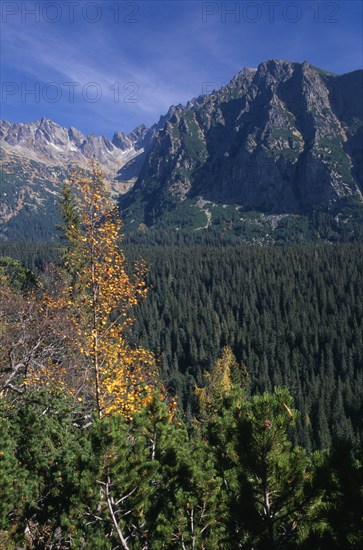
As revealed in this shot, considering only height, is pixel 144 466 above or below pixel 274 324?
above

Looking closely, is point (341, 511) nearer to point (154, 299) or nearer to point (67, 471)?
point (67, 471)

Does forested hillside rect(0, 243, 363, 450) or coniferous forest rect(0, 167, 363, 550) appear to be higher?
coniferous forest rect(0, 167, 363, 550)

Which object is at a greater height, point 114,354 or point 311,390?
point 114,354

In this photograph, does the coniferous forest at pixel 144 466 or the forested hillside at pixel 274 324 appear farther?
the forested hillside at pixel 274 324

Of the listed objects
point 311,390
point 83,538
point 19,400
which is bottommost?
point 311,390

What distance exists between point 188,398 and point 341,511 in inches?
3841

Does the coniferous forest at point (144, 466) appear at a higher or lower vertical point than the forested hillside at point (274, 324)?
higher

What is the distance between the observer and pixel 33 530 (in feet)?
30.8

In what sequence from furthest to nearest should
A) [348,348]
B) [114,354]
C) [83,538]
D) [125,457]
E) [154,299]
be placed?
1. [154,299]
2. [348,348]
3. [114,354]
4. [83,538]
5. [125,457]

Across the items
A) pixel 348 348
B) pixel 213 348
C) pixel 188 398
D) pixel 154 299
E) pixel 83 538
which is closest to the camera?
pixel 83 538

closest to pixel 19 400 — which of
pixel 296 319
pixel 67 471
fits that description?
pixel 67 471

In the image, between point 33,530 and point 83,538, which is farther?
point 33,530

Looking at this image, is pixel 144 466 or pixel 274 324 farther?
pixel 274 324

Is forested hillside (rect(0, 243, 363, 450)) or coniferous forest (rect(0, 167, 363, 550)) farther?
forested hillside (rect(0, 243, 363, 450))
